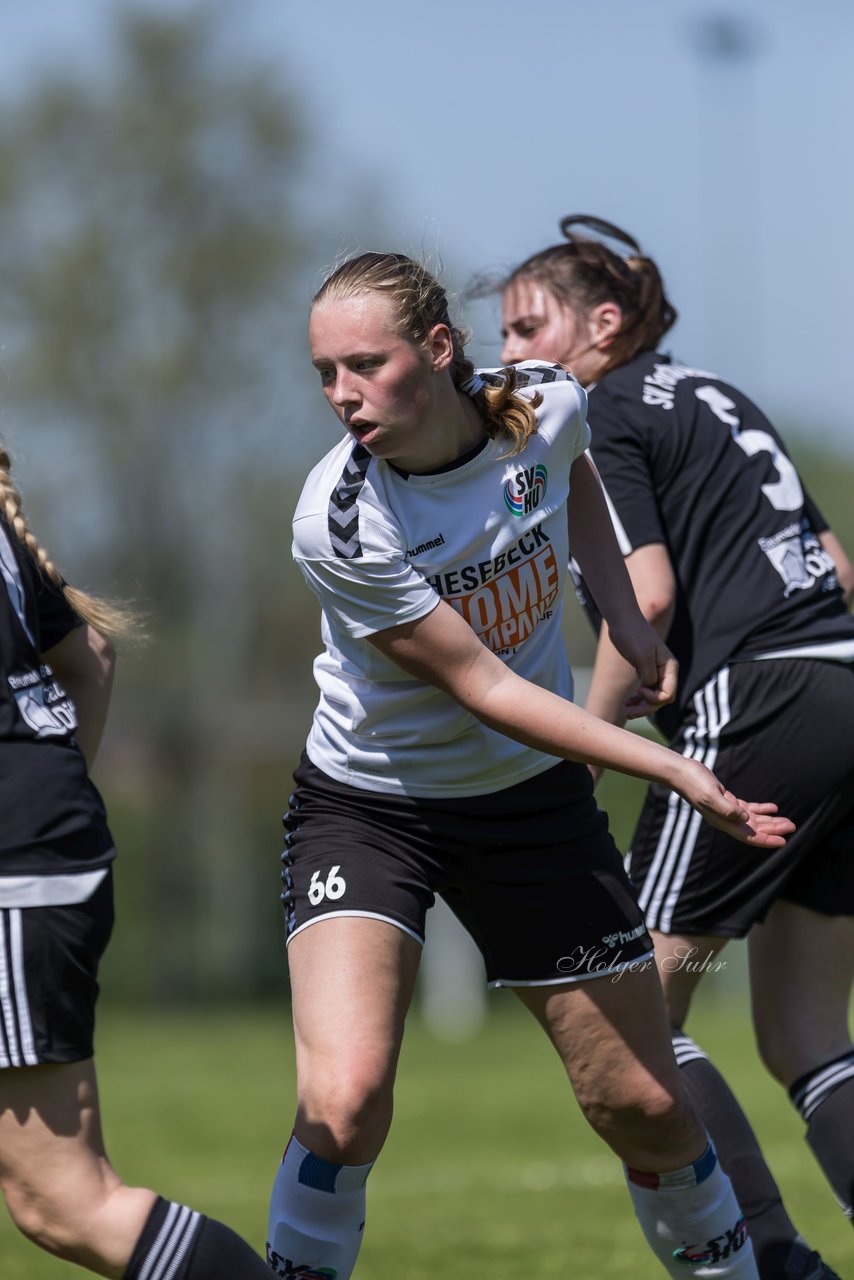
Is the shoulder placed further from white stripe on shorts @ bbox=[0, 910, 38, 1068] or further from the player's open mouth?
white stripe on shorts @ bbox=[0, 910, 38, 1068]

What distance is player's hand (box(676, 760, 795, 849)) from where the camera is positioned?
305cm

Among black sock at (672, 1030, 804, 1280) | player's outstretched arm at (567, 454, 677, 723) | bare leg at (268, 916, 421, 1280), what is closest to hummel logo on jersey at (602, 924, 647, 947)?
bare leg at (268, 916, 421, 1280)

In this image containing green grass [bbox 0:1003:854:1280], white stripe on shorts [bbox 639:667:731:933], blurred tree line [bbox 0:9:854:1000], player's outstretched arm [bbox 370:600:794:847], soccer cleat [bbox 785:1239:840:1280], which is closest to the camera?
player's outstretched arm [bbox 370:600:794:847]

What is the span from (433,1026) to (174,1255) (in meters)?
17.5

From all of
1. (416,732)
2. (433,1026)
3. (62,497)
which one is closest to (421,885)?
(416,732)

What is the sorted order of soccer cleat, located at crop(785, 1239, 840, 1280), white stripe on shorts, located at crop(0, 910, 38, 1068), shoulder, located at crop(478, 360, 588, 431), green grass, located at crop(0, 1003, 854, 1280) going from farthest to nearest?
green grass, located at crop(0, 1003, 854, 1280), soccer cleat, located at crop(785, 1239, 840, 1280), shoulder, located at crop(478, 360, 588, 431), white stripe on shorts, located at crop(0, 910, 38, 1068)

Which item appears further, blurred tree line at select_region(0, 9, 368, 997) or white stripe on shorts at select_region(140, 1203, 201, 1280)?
blurred tree line at select_region(0, 9, 368, 997)

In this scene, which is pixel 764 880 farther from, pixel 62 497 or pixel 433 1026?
pixel 62 497

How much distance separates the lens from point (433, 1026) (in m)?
20.1

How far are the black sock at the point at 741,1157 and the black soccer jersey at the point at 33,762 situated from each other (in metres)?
1.64

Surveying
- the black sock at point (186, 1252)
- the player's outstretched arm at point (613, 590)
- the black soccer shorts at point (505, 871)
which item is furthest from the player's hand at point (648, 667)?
the black sock at point (186, 1252)

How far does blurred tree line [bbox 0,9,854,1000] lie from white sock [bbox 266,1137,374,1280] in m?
24.1

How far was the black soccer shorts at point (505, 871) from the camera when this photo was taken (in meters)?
3.43

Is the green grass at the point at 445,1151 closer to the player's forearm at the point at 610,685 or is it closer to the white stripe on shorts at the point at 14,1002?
the player's forearm at the point at 610,685
